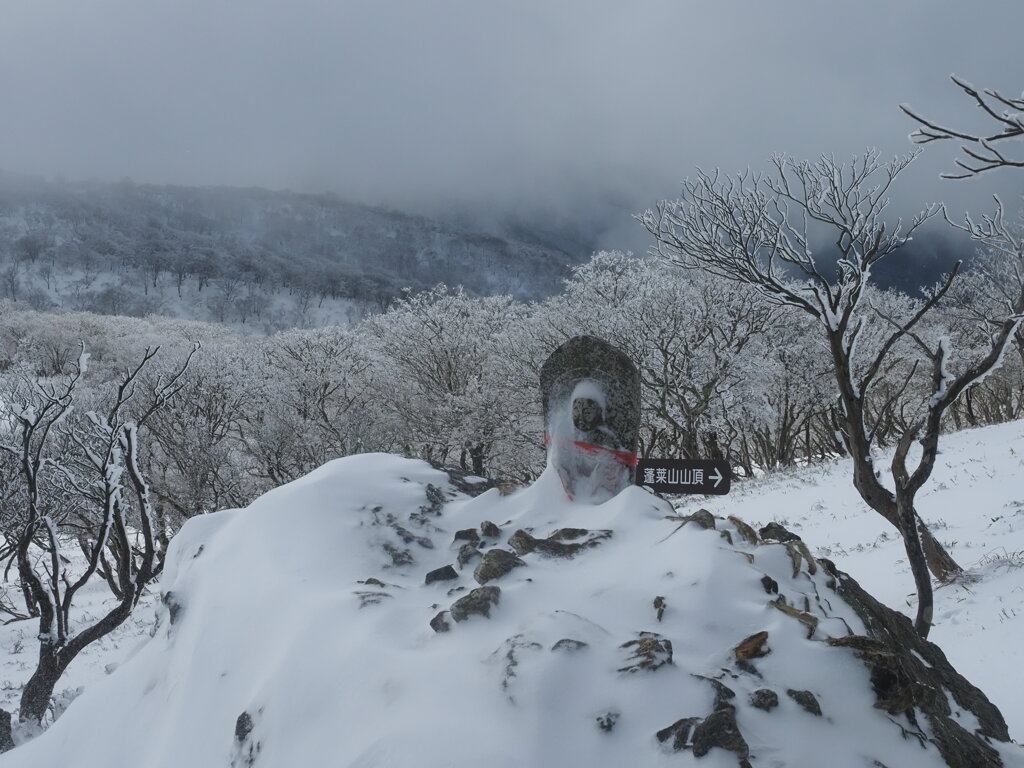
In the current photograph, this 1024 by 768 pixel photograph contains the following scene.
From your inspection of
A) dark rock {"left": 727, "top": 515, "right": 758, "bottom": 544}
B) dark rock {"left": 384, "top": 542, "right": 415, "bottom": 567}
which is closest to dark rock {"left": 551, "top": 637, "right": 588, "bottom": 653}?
dark rock {"left": 384, "top": 542, "right": 415, "bottom": 567}

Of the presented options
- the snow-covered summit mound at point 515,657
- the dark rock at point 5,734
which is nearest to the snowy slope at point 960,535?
the snow-covered summit mound at point 515,657

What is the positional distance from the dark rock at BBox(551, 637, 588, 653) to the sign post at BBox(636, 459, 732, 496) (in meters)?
2.40

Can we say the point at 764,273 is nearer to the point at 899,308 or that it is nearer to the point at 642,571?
the point at 642,571

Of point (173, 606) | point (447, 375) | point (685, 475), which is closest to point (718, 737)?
point (685, 475)

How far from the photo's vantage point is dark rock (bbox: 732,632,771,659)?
2453 mm

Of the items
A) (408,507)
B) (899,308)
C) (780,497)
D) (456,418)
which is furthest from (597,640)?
(899,308)

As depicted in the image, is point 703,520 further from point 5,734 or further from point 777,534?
point 5,734

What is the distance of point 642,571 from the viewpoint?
300 cm

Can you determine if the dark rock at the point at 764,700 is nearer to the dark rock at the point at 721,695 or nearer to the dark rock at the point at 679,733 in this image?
the dark rock at the point at 721,695

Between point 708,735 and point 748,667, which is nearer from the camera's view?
point 708,735

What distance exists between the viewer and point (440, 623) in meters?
2.60

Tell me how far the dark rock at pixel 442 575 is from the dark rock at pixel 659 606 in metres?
1.11

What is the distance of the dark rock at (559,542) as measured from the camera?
335 centimetres

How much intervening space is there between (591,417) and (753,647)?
2.24 m
